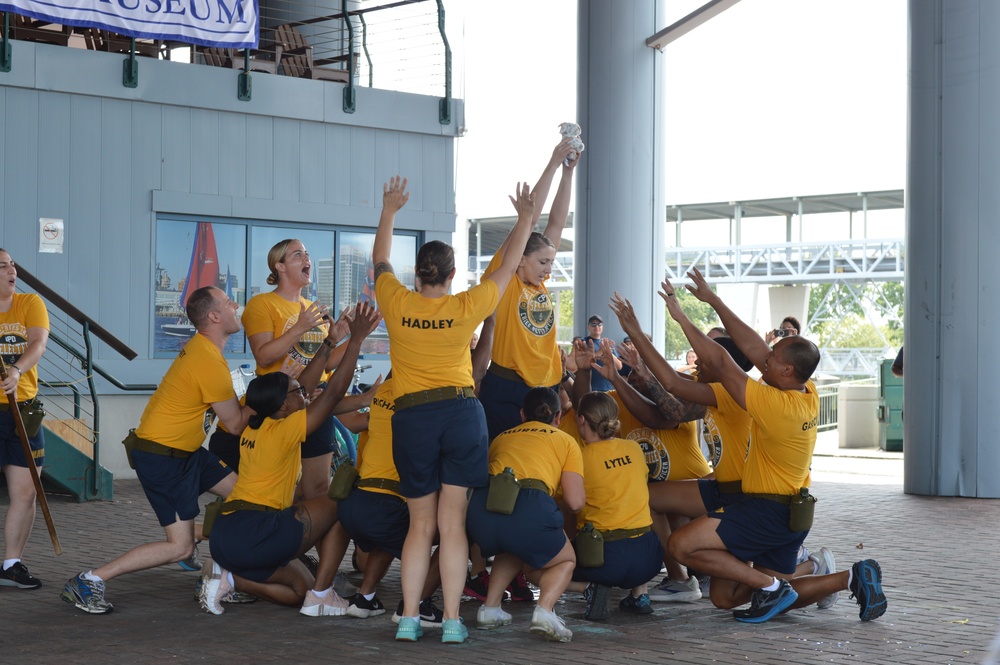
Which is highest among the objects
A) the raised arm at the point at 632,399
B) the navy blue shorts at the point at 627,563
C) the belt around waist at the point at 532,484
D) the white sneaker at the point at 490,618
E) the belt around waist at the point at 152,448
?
the raised arm at the point at 632,399

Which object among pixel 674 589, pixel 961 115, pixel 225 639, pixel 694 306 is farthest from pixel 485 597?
pixel 694 306

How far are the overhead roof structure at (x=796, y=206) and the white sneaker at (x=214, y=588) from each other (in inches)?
1235

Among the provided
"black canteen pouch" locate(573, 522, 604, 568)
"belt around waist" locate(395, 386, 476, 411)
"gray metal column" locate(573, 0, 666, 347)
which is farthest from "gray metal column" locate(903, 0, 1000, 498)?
"belt around waist" locate(395, 386, 476, 411)

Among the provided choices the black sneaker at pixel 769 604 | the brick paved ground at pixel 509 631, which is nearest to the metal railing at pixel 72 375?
the brick paved ground at pixel 509 631

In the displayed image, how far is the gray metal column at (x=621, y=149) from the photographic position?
13773 mm

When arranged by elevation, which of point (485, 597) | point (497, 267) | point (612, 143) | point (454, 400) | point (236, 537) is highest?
point (612, 143)

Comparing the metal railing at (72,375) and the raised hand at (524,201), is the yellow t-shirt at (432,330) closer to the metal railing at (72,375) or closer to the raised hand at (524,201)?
the raised hand at (524,201)

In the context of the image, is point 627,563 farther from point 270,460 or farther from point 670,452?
point 270,460

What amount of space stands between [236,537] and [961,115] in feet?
29.7

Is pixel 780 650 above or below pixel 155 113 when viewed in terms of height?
below

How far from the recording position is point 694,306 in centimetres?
6906

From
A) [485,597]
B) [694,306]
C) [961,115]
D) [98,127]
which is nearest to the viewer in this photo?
[485,597]

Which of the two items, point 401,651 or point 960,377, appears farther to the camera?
point 960,377

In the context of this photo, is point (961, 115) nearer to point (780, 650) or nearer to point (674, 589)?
point (674, 589)
